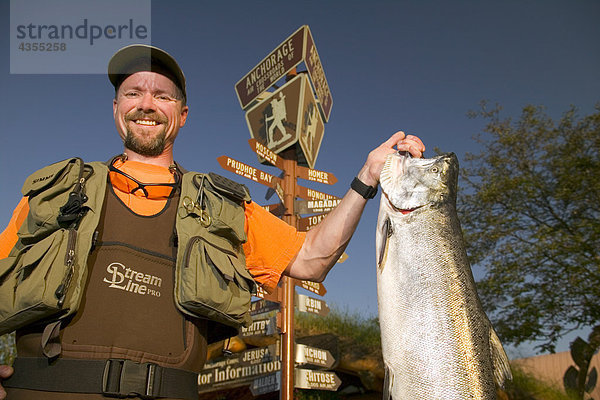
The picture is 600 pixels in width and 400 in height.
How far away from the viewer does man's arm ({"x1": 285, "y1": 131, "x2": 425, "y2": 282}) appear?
305 cm

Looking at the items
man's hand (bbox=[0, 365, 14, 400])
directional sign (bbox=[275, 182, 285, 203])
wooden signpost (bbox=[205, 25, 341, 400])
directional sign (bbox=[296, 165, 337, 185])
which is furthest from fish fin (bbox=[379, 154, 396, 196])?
directional sign (bbox=[296, 165, 337, 185])

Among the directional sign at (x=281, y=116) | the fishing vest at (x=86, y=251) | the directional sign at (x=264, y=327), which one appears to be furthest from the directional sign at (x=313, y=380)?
the fishing vest at (x=86, y=251)

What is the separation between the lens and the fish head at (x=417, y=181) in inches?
111

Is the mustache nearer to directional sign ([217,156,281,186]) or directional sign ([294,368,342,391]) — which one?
directional sign ([217,156,281,186])

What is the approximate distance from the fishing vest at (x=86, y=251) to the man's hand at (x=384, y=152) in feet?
2.67

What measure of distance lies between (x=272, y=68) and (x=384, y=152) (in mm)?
6552

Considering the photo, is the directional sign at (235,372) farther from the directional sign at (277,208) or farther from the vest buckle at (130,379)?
the vest buckle at (130,379)

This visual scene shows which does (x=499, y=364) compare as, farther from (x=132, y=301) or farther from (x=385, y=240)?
(x=132, y=301)

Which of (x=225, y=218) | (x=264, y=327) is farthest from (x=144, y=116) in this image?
(x=264, y=327)

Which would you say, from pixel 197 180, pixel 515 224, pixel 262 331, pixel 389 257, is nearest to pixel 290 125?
pixel 262 331

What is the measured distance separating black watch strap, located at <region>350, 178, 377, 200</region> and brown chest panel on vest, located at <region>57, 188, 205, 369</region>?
1.16 meters

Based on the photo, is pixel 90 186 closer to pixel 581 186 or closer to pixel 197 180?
pixel 197 180

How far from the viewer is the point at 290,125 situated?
8602 mm

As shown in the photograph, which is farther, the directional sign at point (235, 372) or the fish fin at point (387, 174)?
the directional sign at point (235, 372)
